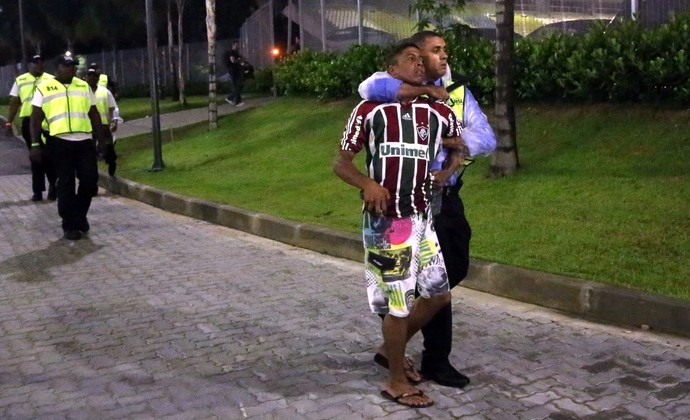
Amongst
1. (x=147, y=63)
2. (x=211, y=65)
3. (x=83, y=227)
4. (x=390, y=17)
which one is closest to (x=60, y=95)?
(x=83, y=227)

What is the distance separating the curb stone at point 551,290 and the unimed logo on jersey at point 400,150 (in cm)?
221

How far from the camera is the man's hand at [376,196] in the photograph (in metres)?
4.25

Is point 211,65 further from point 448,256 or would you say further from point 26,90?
point 448,256

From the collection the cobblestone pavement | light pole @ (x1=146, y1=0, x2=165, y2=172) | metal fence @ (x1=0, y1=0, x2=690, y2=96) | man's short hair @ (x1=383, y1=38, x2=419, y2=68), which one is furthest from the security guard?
man's short hair @ (x1=383, y1=38, x2=419, y2=68)

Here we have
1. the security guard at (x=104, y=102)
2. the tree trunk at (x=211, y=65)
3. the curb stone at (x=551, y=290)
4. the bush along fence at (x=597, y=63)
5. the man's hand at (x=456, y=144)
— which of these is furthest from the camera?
the tree trunk at (x=211, y=65)

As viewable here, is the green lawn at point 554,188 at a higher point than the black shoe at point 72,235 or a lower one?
higher

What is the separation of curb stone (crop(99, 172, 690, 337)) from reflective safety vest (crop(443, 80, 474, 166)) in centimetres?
182

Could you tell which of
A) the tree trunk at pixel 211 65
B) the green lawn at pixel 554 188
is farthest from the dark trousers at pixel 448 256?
the tree trunk at pixel 211 65

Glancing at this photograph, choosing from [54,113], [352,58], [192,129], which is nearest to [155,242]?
[54,113]

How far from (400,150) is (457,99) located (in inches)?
20.9

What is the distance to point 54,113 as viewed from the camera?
9.40 meters

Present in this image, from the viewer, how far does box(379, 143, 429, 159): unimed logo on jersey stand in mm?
4336

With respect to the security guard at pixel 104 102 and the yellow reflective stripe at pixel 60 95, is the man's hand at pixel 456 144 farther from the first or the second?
the security guard at pixel 104 102

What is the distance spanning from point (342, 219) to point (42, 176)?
512 centimetres
